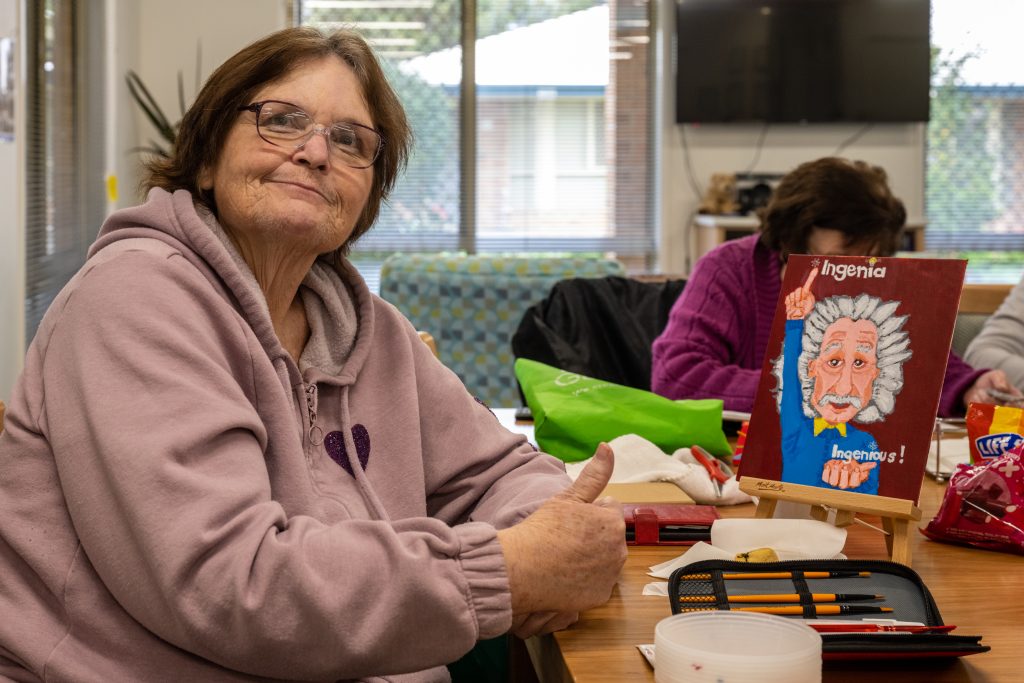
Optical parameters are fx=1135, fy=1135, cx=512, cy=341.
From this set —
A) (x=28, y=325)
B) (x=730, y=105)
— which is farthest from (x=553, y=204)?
(x=28, y=325)

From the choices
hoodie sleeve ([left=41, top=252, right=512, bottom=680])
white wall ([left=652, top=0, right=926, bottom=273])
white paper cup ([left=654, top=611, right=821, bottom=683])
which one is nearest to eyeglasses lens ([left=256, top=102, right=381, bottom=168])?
hoodie sleeve ([left=41, top=252, right=512, bottom=680])

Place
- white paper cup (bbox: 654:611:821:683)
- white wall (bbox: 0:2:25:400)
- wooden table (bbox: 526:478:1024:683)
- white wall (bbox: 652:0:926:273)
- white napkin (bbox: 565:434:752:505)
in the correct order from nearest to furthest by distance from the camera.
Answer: white paper cup (bbox: 654:611:821:683) < wooden table (bbox: 526:478:1024:683) < white napkin (bbox: 565:434:752:505) < white wall (bbox: 0:2:25:400) < white wall (bbox: 652:0:926:273)

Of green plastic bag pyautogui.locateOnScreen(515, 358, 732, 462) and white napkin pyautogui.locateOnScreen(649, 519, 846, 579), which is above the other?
green plastic bag pyautogui.locateOnScreen(515, 358, 732, 462)

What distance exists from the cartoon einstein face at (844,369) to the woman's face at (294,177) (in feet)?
1.86

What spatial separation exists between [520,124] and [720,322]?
4.06 m

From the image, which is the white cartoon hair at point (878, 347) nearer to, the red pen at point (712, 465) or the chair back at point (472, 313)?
the red pen at point (712, 465)

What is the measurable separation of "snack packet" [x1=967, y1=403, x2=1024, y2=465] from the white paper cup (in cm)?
61

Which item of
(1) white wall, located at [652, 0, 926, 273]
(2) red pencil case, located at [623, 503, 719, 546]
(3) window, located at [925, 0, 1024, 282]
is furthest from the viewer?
(3) window, located at [925, 0, 1024, 282]

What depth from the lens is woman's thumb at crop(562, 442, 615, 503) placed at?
44.9 inches

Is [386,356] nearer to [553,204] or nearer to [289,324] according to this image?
[289,324]

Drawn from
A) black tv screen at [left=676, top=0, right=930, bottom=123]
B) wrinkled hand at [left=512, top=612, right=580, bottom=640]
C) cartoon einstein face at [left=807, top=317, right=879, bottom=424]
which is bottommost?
wrinkled hand at [left=512, top=612, right=580, bottom=640]

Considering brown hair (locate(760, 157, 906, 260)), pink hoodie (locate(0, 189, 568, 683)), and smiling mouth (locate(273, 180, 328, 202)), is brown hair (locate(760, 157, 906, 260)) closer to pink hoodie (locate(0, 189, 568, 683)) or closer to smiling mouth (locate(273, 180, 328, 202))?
smiling mouth (locate(273, 180, 328, 202))

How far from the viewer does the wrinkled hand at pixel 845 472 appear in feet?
3.92

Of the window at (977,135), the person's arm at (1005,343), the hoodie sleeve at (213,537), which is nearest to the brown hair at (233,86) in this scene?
the hoodie sleeve at (213,537)
